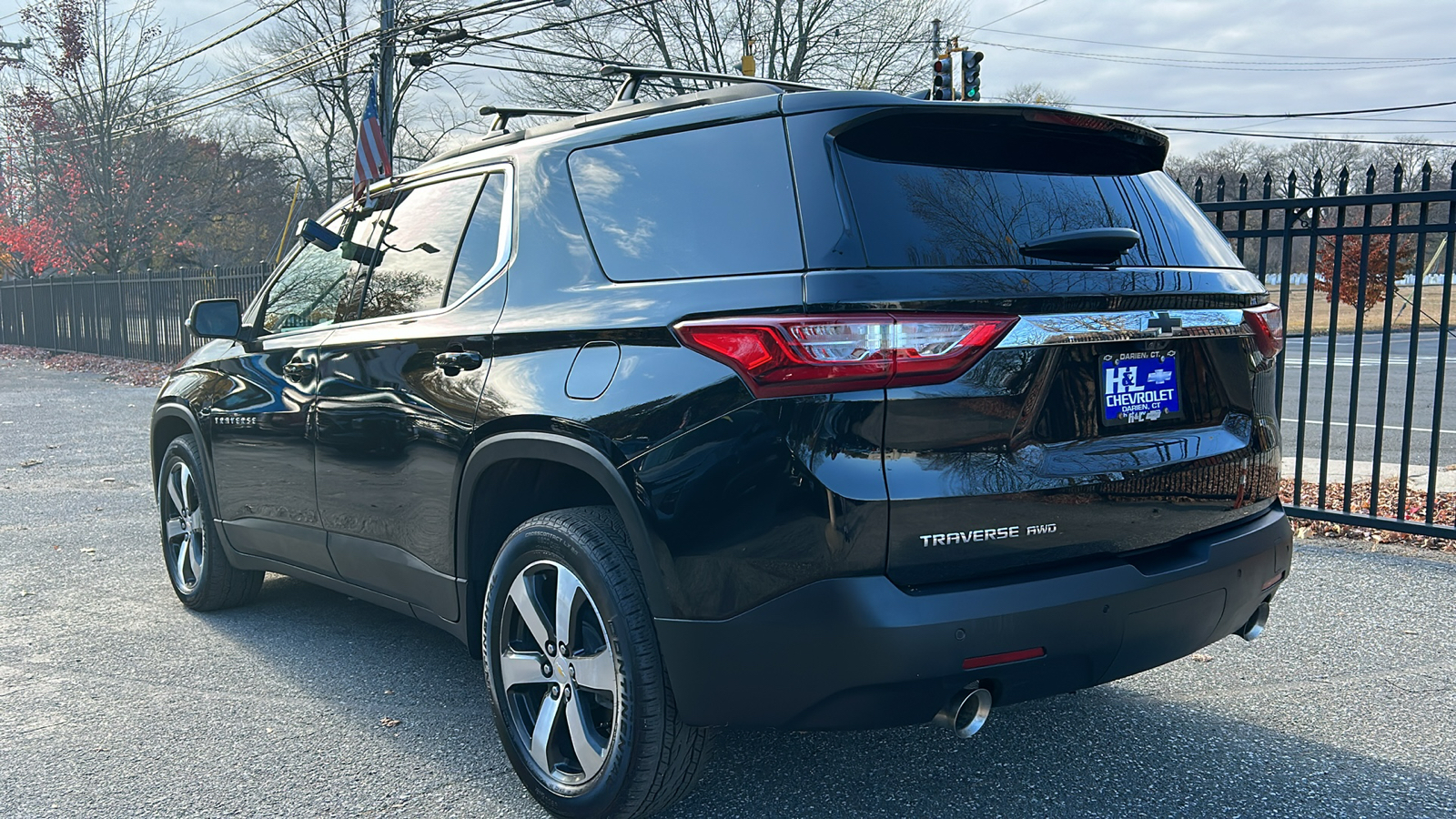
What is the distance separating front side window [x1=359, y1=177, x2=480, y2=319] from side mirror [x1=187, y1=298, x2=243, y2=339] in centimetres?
102

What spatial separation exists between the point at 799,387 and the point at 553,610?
106cm

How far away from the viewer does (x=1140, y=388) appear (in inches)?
106

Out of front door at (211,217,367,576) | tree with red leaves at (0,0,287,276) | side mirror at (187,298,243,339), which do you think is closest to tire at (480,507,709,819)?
front door at (211,217,367,576)

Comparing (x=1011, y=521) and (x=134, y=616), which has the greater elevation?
(x=1011, y=521)

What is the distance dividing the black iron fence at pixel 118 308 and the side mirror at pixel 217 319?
51.7 ft

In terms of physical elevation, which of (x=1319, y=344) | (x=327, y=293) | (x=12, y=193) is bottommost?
(x=1319, y=344)

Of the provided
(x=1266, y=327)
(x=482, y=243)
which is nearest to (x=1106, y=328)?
(x=1266, y=327)

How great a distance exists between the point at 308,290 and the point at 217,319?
51 cm

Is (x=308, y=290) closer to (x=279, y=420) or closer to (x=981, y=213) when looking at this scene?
(x=279, y=420)

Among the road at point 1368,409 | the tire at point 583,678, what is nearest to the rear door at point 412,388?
the tire at point 583,678

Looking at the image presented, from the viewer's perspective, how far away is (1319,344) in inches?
1328

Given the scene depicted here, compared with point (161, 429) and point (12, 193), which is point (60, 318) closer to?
point (12, 193)

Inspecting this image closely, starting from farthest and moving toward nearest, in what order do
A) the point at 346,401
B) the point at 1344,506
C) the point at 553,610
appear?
the point at 1344,506, the point at 346,401, the point at 553,610

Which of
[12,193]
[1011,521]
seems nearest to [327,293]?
[1011,521]
